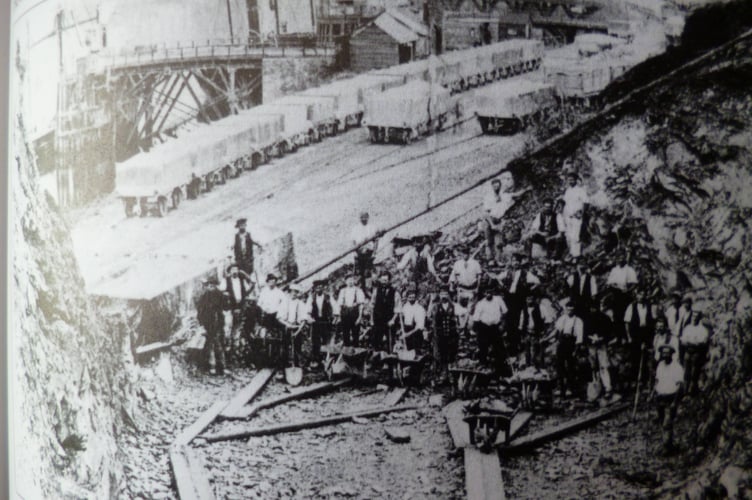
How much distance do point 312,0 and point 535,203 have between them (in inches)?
56.7

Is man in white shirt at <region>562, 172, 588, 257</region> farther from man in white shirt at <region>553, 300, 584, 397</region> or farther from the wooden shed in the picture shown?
the wooden shed

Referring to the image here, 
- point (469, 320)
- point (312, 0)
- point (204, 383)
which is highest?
point (312, 0)

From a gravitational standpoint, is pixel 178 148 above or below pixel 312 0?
below

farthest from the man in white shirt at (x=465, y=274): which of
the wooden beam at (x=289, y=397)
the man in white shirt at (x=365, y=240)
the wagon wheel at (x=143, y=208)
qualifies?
the wagon wheel at (x=143, y=208)

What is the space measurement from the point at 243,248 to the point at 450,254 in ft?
3.29

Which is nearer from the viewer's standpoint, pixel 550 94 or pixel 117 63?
pixel 550 94

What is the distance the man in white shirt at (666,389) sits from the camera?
3.52 m

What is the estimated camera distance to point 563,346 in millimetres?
3506

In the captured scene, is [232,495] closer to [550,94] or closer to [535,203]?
[535,203]

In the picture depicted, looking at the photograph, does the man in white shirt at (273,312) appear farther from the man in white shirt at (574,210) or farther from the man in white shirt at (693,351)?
the man in white shirt at (693,351)

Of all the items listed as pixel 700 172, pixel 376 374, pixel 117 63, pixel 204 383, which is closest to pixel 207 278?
pixel 204 383

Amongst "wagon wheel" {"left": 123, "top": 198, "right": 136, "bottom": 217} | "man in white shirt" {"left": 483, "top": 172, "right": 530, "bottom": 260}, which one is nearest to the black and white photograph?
"man in white shirt" {"left": 483, "top": 172, "right": 530, "bottom": 260}

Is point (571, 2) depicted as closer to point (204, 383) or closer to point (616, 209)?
point (616, 209)

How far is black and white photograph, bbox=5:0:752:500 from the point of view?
350 cm
